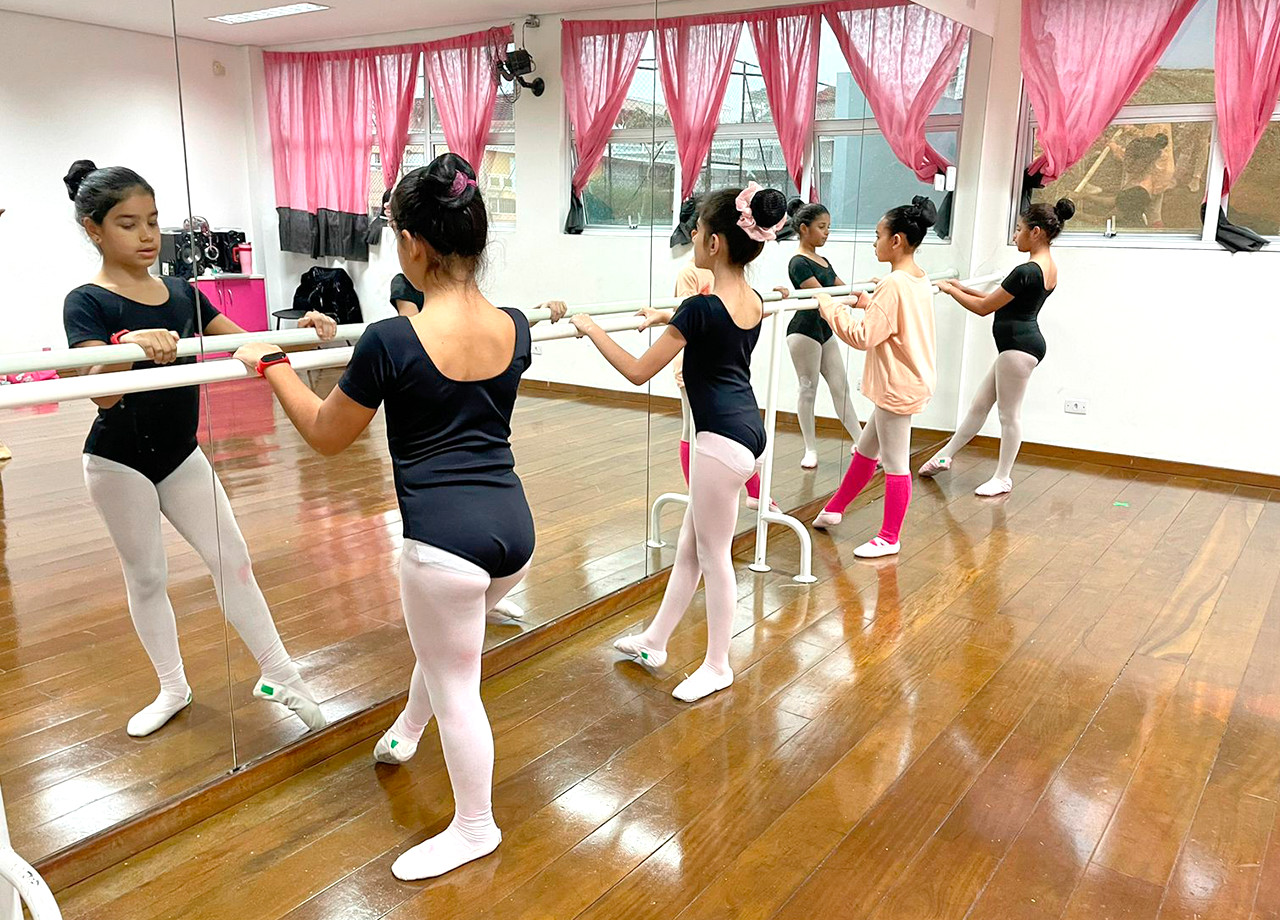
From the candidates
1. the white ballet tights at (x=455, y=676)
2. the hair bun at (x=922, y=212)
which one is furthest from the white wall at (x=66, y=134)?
the hair bun at (x=922, y=212)

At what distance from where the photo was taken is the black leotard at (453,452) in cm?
165

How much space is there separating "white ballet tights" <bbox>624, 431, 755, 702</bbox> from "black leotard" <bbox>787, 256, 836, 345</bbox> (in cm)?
163

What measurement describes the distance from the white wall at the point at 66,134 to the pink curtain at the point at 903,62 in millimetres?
2923

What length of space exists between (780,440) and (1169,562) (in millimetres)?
1601

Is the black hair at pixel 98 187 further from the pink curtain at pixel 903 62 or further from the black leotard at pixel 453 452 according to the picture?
the pink curtain at pixel 903 62

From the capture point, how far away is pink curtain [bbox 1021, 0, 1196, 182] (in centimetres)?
487

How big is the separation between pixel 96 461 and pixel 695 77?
2.40 metres

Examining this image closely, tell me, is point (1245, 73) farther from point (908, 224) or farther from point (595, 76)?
point (595, 76)

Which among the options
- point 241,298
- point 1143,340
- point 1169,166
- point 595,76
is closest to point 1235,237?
point 1169,166

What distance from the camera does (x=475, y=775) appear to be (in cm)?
191

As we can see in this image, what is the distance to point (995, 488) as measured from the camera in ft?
15.7

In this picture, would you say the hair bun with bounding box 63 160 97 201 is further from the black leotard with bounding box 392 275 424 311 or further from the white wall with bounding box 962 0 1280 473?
the white wall with bounding box 962 0 1280 473

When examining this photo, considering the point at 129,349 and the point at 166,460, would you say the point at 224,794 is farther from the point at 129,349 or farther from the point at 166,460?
the point at 129,349

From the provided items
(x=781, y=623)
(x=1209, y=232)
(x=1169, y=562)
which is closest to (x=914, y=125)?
(x=1209, y=232)
